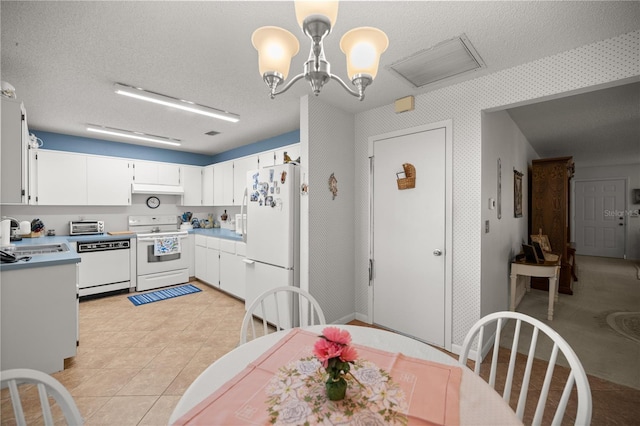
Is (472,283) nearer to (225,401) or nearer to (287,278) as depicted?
(287,278)

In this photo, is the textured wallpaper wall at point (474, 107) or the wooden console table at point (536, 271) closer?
the textured wallpaper wall at point (474, 107)

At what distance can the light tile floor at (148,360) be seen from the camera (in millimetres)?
1871

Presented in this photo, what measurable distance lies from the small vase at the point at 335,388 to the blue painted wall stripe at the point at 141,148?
11.4 feet

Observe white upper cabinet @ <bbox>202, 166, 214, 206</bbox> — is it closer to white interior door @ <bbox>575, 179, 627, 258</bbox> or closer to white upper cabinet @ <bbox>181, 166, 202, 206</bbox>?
white upper cabinet @ <bbox>181, 166, 202, 206</bbox>

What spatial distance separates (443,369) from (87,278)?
182 inches

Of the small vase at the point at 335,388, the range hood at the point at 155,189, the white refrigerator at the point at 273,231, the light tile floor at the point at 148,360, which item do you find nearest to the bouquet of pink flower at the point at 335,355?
the small vase at the point at 335,388

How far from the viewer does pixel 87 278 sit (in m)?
3.91

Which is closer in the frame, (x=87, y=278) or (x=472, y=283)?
(x=472, y=283)

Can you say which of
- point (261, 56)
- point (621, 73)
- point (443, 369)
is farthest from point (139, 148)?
point (621, 73)

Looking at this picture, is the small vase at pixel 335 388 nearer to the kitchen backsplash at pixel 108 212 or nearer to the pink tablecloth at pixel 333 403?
the pink tablecloth at pixel 333 403

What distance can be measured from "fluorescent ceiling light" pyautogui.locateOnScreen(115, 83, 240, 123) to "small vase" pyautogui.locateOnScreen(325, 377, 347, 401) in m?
2.91

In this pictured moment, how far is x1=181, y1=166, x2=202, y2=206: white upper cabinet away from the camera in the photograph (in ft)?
17.2

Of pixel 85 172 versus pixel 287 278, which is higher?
pixel 85 172

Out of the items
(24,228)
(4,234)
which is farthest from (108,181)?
(4,234)
